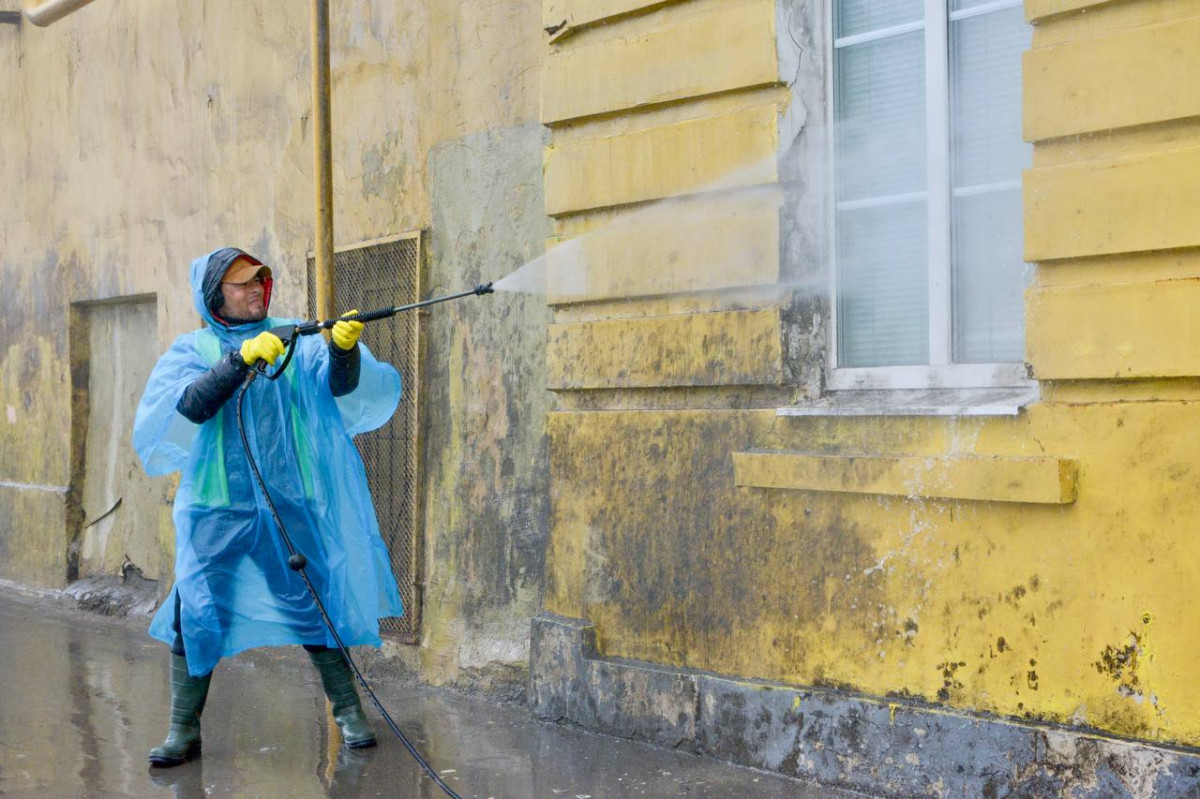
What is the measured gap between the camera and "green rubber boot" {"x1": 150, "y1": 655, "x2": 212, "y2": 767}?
5.50 meters

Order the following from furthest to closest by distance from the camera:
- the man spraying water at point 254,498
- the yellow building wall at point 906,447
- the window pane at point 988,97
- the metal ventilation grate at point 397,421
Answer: the metal ventilation grate at point 397,421 < the man spraying water at point 254,498 < the window pane at point 988,97 < the yellow building wall at point 906,447

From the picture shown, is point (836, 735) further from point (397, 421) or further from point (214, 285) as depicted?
point (397, 421)

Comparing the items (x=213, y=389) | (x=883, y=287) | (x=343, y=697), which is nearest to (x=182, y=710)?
(x=343, y=697)

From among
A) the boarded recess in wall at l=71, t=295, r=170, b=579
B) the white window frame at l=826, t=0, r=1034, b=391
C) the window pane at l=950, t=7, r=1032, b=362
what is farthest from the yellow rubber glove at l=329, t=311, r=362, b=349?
the boarded recess in wall at l=71, t=295, r=170, b=579

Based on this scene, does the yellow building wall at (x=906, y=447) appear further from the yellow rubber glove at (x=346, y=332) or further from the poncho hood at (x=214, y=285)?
the poncho hood at (x=214, y=285)

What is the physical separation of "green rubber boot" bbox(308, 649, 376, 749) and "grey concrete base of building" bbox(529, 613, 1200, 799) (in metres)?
0.77

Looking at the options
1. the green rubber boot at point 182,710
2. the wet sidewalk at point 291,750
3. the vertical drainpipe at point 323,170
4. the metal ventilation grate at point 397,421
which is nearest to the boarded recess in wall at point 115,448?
the wet sidewalk at point 291,750

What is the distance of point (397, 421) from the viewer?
7.28 meters

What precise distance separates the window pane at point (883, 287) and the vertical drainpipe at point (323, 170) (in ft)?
8.70

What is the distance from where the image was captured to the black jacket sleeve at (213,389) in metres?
5.25

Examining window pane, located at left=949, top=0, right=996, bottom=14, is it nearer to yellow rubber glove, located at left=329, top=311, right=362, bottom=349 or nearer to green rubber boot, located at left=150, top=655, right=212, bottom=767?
yellow rubber glove, located at left=329, top=311, right=362, bottom=349

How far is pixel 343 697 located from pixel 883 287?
2.63 metres

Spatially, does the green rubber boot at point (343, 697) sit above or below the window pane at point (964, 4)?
below

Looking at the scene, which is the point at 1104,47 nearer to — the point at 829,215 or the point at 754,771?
the point at 829,215
